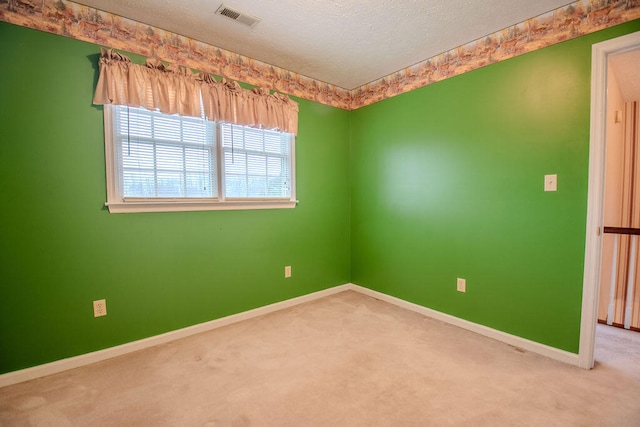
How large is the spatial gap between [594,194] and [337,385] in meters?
2.17

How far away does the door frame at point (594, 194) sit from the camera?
1.86 metres

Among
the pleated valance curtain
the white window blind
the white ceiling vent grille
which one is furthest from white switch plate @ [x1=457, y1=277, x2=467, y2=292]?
the white ceiling vent grille

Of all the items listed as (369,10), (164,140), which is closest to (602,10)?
(369,10)

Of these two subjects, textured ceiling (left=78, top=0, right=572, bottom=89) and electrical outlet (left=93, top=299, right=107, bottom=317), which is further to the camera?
electrical outlet (left=93, top=299, right=107, bottom=317)

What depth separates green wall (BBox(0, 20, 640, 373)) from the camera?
188 centimetres

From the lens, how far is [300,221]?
3.26 m

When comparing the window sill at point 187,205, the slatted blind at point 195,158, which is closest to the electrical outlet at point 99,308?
the window sill at point 187,205

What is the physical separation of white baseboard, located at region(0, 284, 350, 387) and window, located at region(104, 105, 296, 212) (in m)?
1.08

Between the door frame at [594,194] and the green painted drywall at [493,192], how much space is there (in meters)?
0.04

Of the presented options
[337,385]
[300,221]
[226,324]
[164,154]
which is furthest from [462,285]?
[164,154]

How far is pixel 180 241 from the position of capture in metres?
2.45

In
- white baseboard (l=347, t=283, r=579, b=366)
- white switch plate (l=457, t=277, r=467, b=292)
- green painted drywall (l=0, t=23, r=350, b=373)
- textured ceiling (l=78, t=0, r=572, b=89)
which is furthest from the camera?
white switch plate (l=457, t=277, r=467, b=292)

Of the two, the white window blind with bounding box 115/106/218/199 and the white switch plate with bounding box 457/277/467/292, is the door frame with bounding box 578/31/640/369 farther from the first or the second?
the white window blind with bounding box 115/106/218/199

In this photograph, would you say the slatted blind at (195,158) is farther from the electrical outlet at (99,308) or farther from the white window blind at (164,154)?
the electrical outlet at (99,308)
